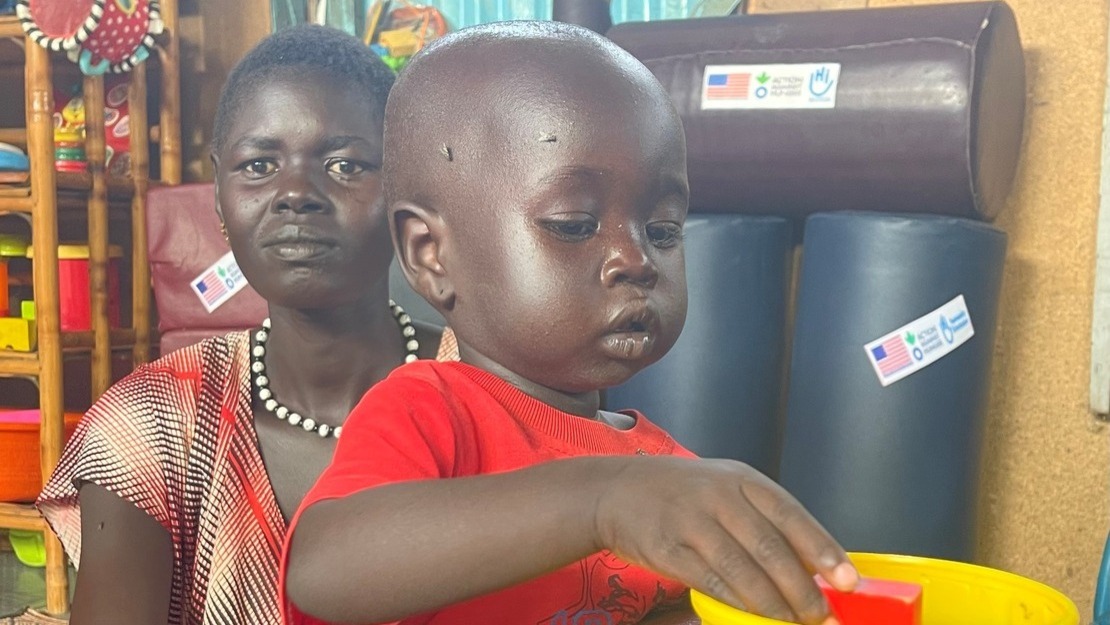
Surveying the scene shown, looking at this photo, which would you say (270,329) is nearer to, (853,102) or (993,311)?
(853,102)

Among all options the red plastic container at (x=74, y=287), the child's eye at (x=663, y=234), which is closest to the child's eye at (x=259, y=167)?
the child's eye at (x=663, y=234)

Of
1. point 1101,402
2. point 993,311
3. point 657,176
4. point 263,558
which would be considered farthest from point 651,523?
point 1101,402

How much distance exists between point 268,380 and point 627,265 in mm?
488

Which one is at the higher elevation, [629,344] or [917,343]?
[629,344]

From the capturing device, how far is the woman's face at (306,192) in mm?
910

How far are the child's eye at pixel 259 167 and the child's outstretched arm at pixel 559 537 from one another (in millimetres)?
454

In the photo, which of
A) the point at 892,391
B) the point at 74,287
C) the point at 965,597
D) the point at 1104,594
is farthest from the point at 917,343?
the point at 74,287

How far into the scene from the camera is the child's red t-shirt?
571mm

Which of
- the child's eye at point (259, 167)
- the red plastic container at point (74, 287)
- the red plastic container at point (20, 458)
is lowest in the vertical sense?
the red plastic container at point (20, 458)

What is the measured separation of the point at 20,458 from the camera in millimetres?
2713

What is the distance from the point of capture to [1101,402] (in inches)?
89.7

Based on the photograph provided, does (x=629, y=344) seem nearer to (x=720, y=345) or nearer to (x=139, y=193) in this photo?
(x=720, y=345)

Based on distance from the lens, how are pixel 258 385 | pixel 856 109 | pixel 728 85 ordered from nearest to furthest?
1. pixel 258 385
2. pixel 856 109
3. pixel 728 85

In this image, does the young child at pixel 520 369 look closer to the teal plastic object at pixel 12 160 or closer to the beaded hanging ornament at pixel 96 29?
the beaded hanging ornament at pixel 96 29
